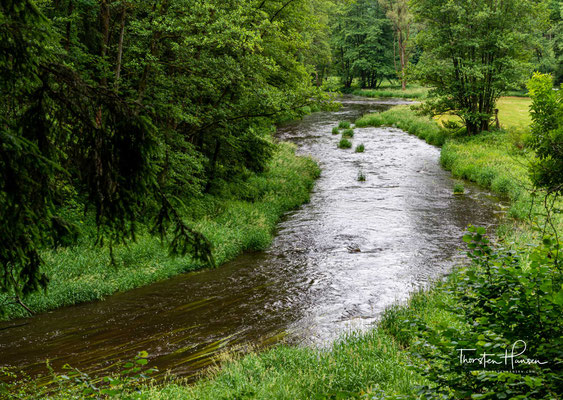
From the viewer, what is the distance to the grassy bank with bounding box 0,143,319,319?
10164 mm

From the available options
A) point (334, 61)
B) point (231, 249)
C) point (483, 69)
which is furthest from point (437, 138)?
point (334, 61)

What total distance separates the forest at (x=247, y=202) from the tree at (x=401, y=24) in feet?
130

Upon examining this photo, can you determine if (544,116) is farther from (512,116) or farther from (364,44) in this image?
(364,44)

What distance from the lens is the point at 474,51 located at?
88.2 ft

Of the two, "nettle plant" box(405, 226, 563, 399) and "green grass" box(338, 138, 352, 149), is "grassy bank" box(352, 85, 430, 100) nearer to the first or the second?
"green grass" box(338, 138, 352, 149)

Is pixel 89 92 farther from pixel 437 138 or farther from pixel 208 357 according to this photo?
pixel 437 138

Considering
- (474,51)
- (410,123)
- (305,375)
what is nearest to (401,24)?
(410,123)

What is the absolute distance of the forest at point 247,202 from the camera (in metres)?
3.95

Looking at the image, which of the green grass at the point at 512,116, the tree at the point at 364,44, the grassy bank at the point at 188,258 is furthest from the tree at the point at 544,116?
the tree at the point at 364,44

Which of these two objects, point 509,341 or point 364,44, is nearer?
point 509,341

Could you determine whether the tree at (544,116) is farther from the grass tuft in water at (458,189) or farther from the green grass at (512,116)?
the green grass at (512,116)

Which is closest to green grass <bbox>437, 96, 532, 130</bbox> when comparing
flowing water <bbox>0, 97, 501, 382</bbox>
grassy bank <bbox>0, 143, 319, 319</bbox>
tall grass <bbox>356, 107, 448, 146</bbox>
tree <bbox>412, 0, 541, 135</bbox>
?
tall grass <bbox>356, 107, 448, 146</bbox>

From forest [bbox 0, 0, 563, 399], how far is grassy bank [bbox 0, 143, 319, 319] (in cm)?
A: 7

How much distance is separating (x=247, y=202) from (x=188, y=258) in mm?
5406
